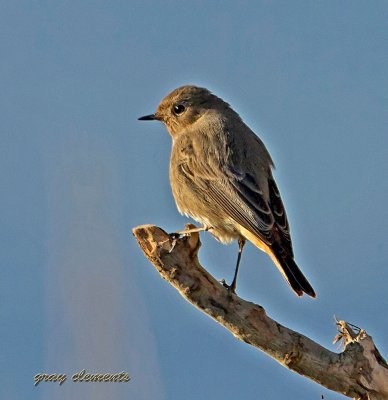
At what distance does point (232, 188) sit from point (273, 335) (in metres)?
1.58

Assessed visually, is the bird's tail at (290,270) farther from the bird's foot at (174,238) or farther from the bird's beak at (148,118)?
the bird's beak at (148,118)

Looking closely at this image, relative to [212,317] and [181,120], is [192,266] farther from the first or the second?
[181,120]

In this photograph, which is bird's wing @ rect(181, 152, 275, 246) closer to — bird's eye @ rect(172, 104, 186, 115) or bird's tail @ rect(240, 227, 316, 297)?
bird's tail @ rect(240, 227, 316, 297)

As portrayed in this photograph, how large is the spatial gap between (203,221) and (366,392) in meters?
2.00

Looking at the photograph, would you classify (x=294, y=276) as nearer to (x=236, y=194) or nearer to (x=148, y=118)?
(x=236, y=194)

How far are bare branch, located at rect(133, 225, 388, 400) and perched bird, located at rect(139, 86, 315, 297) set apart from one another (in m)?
0.67

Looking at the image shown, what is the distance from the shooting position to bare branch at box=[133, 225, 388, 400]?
4.07 meters

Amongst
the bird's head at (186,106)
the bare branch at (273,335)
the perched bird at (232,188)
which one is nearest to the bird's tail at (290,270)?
the perched bird at (232,188)

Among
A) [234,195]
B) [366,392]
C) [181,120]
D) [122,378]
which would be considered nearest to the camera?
[122,378]

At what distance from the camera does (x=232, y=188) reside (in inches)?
215

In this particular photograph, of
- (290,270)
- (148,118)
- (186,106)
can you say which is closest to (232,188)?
(290,270)

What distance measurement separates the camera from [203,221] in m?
5.60

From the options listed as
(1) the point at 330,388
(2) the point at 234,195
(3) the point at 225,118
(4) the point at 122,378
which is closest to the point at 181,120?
(3) the point at 225,118

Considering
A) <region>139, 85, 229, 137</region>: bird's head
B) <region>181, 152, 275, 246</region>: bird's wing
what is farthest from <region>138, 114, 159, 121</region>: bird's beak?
<region>181, 152, 275, 246</region>: bird's wing
